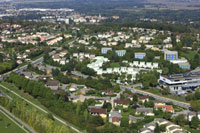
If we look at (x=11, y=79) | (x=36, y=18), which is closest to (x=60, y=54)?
(x=11, y=79)

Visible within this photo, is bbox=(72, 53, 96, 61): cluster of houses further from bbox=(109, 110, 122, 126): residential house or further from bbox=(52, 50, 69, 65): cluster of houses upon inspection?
bbox=(109, 110, 122, 126): residential house

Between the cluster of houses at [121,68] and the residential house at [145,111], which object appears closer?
the residential house at [145,111]

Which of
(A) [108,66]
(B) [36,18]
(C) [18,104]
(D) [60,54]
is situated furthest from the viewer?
(B) [36,18]

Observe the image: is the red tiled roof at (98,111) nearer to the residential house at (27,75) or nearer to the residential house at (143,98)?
the residential house at (143,98)

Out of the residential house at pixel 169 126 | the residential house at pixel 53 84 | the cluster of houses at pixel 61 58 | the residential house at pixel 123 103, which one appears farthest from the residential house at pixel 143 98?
the cluster of houses at pixel 61 58

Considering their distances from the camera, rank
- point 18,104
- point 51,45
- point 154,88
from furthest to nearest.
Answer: point 51,45 < point 154,88 < point 18,104

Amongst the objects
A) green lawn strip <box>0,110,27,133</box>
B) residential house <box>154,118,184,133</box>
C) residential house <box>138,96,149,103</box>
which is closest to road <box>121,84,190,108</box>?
residential house <box>138,96,149,103</box>

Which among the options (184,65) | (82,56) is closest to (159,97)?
(184,65)

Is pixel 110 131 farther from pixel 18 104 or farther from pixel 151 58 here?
pixel 151 58
